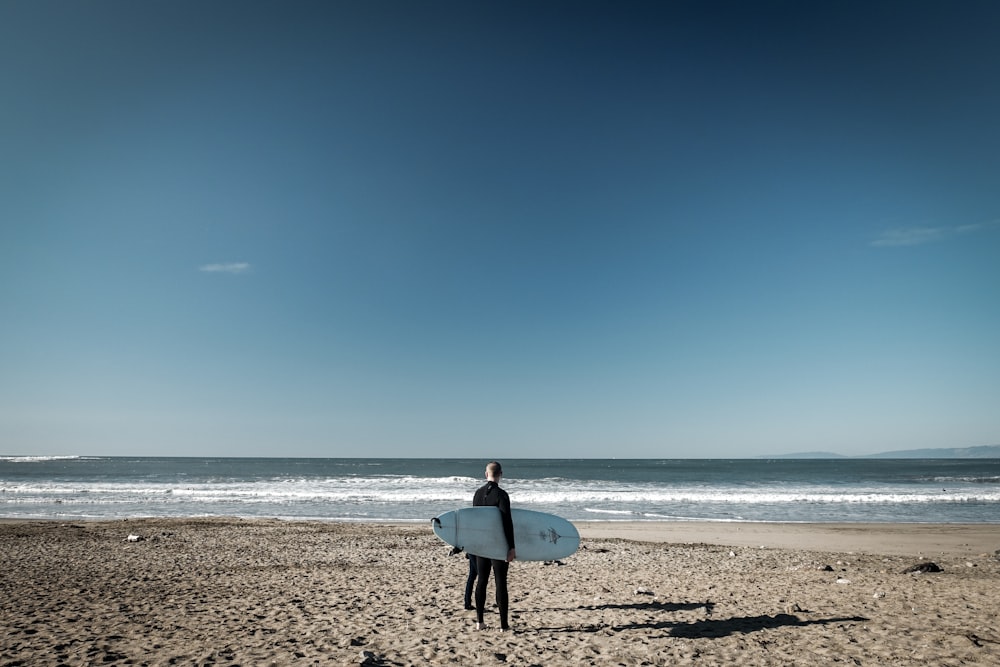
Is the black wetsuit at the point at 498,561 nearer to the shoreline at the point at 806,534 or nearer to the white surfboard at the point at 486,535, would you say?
the white surfboard at the point at 486,535

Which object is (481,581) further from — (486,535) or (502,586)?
(486,535)

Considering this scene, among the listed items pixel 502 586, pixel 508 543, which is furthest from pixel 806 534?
pixel 508 543

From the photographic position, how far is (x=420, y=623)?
6.29 meters

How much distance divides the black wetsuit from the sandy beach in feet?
1.05

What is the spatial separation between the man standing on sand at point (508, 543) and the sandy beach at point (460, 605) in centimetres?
31

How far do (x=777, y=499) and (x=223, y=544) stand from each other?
78.9 ft

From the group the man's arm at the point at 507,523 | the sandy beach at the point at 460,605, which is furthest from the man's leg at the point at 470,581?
the man's arm at the point at 507,523

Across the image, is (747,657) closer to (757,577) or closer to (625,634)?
(625,634)

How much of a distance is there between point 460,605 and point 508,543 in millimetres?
2314

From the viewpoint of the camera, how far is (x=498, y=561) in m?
5.60

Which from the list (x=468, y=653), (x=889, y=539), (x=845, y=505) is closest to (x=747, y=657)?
(x=468, y=653)

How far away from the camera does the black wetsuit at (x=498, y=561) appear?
5.44 metres

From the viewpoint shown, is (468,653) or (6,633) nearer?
(468,653)

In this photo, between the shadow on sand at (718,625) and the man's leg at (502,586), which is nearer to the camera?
the man's leg at (502,586)
